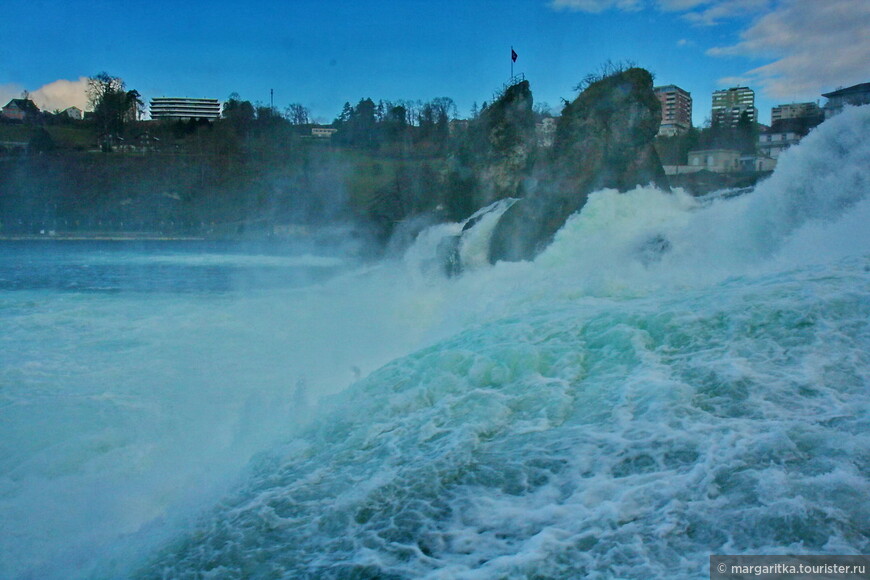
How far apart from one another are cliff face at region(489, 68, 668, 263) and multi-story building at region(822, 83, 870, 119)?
9742 mm

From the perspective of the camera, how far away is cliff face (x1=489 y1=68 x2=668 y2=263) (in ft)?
55.0

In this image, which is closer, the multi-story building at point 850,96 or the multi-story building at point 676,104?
the multi-story building at point 850,96

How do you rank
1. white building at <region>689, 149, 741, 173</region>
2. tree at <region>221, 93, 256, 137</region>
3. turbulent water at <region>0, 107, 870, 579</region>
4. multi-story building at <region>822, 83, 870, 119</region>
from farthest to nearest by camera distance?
tree at <region>221, 93, 256, 137</region>, white building at <region>689, 149, 741, 173</region>, multi-story building at <region>822, 83, 870, 119</region>, turbulent water at <region>0, 107, 870, 579</region>

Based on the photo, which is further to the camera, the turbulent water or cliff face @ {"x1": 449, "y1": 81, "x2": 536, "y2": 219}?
cliff face @ {"x1": 449, "y1": 81, "x2": 536, "y2": 219}

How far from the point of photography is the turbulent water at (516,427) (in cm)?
368

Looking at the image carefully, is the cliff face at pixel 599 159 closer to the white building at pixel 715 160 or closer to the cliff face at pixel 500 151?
the cliff face at pixel 500 151

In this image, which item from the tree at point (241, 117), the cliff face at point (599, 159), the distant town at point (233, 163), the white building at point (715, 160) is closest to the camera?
the cliff face at point (599, 159)

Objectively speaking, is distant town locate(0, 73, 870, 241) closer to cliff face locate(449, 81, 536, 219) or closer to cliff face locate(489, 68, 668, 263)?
cliff face locate(449, 81, 536, 219)

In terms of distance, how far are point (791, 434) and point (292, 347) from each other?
879cm

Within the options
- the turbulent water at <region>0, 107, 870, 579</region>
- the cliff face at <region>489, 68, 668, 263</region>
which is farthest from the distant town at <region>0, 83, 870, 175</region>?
the turbulent water at <region>0, 107, 870, 579</region>

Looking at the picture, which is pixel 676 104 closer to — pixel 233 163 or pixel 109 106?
pixel 233 163

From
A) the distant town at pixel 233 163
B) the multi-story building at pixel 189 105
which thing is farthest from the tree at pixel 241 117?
the multi-story building at pixel 189 105

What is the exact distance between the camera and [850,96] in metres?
23.5

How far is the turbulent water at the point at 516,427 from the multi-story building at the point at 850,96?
15907mm
